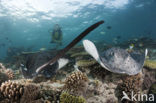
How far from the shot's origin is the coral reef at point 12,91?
3141mm

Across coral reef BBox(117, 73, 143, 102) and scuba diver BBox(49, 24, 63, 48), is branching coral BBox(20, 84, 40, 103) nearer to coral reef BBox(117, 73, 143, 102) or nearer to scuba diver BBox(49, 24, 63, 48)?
coral reef BBox(117, 73, 143, 102)

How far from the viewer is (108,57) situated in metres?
3.28

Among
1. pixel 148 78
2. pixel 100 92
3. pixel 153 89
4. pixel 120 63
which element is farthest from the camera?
pixel 148 78

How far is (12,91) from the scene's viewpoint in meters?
3.17

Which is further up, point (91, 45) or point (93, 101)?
point (91, 45)

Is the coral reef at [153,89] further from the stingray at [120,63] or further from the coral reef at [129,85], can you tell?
the stingray at [120,63]

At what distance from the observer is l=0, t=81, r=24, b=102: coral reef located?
314 centimetres

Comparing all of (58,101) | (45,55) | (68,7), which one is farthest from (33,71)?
(68,7)

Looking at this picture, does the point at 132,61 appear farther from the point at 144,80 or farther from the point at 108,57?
the point at 144,80

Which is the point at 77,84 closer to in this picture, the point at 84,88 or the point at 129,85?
the point at 84,88

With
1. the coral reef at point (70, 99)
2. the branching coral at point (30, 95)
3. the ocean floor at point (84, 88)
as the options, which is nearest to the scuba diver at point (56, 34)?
the ocean floor at point (84, 88)

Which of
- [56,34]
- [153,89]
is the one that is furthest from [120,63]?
[56,34]

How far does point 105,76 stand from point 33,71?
9.13ft

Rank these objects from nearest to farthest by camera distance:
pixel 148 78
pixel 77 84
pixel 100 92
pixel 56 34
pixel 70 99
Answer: pixel 70 99, pixel 100 92, pixel 77 84, pixel 148 78, pixel 56 34
